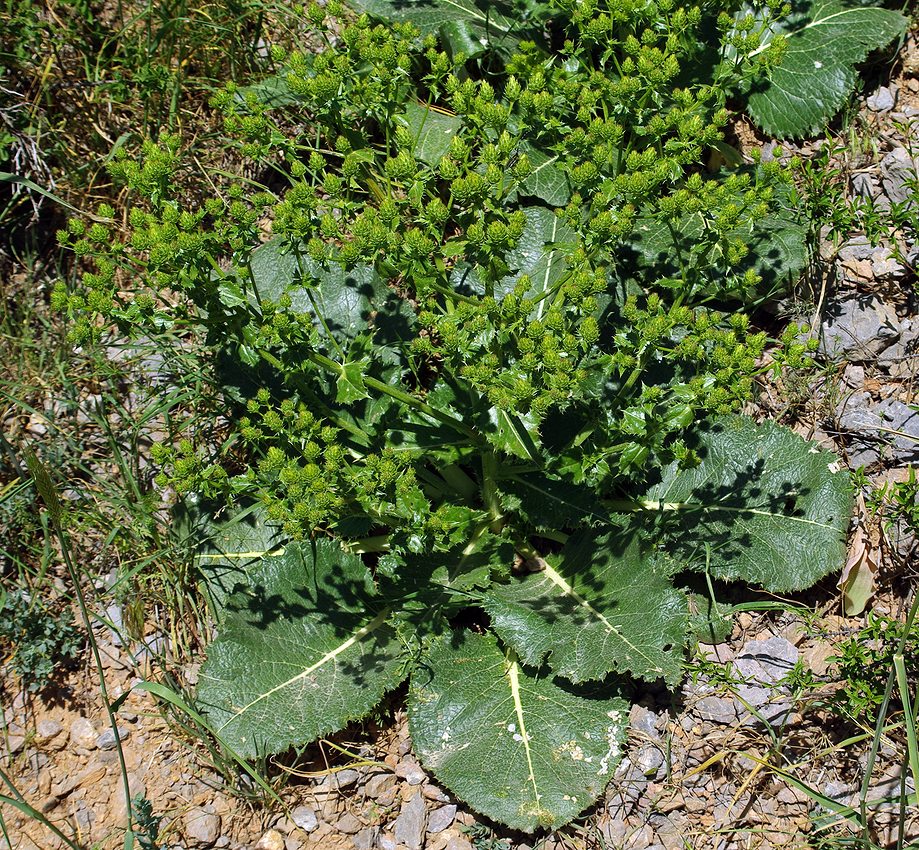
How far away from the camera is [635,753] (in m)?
3.46

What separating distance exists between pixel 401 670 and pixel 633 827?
998mm

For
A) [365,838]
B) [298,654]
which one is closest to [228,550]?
[298,654]

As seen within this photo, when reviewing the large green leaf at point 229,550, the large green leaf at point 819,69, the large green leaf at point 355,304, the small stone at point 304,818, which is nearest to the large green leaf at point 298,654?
the large green leaf at point 229,550

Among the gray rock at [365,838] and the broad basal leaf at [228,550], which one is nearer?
the gray rock at [365,838]

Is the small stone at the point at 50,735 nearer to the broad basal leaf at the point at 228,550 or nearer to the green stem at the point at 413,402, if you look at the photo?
the broad basal leaf at the point at 228,550

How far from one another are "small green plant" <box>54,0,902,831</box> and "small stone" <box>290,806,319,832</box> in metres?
0.34

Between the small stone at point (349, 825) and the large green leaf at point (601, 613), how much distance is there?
0.93m

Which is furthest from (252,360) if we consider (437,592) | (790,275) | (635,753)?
(790,275)

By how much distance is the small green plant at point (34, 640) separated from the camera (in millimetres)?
3854

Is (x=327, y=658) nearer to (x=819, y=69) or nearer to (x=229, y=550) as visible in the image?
(x=229, y=550)

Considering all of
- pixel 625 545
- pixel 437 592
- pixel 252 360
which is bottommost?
pixel 437 592

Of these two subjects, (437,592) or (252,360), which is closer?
(252,360)

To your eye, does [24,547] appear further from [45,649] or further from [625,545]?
[625,545]

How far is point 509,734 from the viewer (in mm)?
3367
